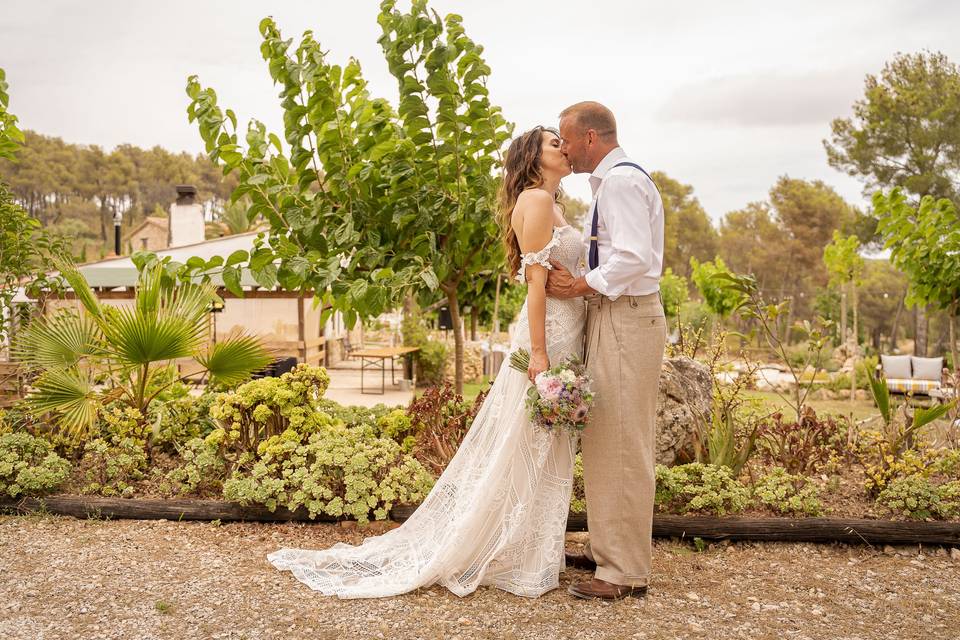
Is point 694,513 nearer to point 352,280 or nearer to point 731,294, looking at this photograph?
point 352,280

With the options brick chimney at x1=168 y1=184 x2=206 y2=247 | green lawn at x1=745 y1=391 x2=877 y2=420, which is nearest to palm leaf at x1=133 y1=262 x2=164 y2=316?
green lawn at x1=745 y1=391 x2=877 y2=420

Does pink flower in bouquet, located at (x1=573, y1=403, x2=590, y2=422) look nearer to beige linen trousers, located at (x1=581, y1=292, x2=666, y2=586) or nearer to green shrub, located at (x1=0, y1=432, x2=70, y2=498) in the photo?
beige linen trousers, located at (x1=581, y1=292, x2=666, y2=586)

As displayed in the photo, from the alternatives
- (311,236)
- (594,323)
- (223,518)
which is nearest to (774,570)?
(594,323)

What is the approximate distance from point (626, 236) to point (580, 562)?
1747 millimetres

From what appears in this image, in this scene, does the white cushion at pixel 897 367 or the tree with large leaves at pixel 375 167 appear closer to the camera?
the tree with large leaves at pixel 375 167

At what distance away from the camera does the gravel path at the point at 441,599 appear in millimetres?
3184

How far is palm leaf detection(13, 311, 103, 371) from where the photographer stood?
5207mm

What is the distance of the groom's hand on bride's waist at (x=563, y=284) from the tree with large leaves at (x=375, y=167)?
1.50 metres

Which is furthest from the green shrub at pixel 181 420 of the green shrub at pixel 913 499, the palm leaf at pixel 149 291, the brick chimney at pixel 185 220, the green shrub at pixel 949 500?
the brick chimney at pixel 185 220

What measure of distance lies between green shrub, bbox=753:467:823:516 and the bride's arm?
6.20 feet

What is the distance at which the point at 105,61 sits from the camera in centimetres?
1738

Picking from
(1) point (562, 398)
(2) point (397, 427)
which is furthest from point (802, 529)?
(2) point (397, 427)

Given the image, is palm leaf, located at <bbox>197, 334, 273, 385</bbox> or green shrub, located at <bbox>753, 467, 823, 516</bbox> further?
palm leaf, located at <bbox>197, 334, 273, 385</bbox>

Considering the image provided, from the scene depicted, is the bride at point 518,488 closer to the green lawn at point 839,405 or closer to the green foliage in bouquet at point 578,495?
the green foliage in bouquet at point 578,495
